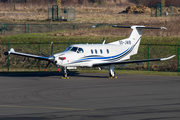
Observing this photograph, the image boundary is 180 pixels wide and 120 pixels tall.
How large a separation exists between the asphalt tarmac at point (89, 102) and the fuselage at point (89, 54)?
3.99 metres

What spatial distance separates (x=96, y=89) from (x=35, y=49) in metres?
25.8

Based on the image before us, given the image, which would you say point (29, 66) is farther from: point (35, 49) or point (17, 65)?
point (35, 49)

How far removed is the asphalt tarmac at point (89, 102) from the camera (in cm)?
1323

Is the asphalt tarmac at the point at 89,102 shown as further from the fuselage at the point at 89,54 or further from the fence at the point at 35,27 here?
the fence at the point at 35,27

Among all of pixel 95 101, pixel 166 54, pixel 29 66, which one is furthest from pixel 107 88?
pixel 166 54

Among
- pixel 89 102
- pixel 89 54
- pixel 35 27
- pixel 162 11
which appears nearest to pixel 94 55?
pixel 89 54

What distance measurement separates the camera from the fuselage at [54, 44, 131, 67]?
1047 inches

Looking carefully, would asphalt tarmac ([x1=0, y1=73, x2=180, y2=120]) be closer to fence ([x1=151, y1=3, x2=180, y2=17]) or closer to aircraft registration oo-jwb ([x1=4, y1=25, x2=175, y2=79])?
aircraft registration oo-jwb ([x1=4, y1=25, x2=175, y2=79])

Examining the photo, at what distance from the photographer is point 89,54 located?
92.2 feet

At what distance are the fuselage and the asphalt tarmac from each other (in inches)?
157

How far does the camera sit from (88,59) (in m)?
28.0

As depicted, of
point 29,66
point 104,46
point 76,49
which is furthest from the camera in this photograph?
point 29,66

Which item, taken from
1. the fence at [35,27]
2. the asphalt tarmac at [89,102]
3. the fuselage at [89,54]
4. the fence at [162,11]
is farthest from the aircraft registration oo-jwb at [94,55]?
the fence at [162,11]

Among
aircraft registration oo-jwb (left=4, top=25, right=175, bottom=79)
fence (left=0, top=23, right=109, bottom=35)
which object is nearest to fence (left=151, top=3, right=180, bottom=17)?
fence (left=0, top=23, right=109, bottom=35)
